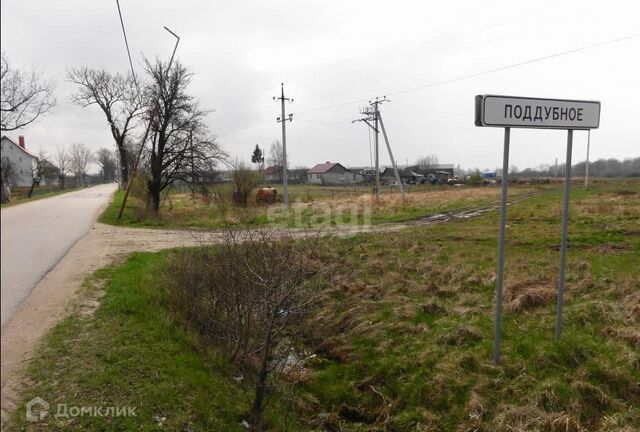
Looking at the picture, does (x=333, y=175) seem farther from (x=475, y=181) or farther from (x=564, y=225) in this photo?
(x=564, y=225)

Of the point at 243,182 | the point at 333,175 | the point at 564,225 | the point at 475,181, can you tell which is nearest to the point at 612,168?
the point at 475,181

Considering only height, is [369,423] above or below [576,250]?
below

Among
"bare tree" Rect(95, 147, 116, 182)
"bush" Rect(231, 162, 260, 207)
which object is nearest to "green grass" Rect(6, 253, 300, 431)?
"bare tree" Rect(95, 147, 116, 182)

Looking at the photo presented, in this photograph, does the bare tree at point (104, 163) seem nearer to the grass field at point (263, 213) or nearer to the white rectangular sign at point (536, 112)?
the white rectangular sign at point (536, 112)

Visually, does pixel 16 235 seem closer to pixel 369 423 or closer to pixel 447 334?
pixel 369 423

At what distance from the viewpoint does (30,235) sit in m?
1.49

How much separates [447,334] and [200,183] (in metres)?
18.9

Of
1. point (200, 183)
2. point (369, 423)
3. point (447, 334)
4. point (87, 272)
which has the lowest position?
point (369, 423)

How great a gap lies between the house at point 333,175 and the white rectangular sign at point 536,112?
79.7 m

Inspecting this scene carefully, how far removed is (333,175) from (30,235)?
8810 centimetres

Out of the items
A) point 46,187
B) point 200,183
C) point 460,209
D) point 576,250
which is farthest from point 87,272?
point 460,209

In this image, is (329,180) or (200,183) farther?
(329,180)

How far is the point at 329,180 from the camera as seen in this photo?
8762 cm

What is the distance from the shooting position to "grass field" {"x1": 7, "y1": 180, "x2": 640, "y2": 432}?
408 centimetres
